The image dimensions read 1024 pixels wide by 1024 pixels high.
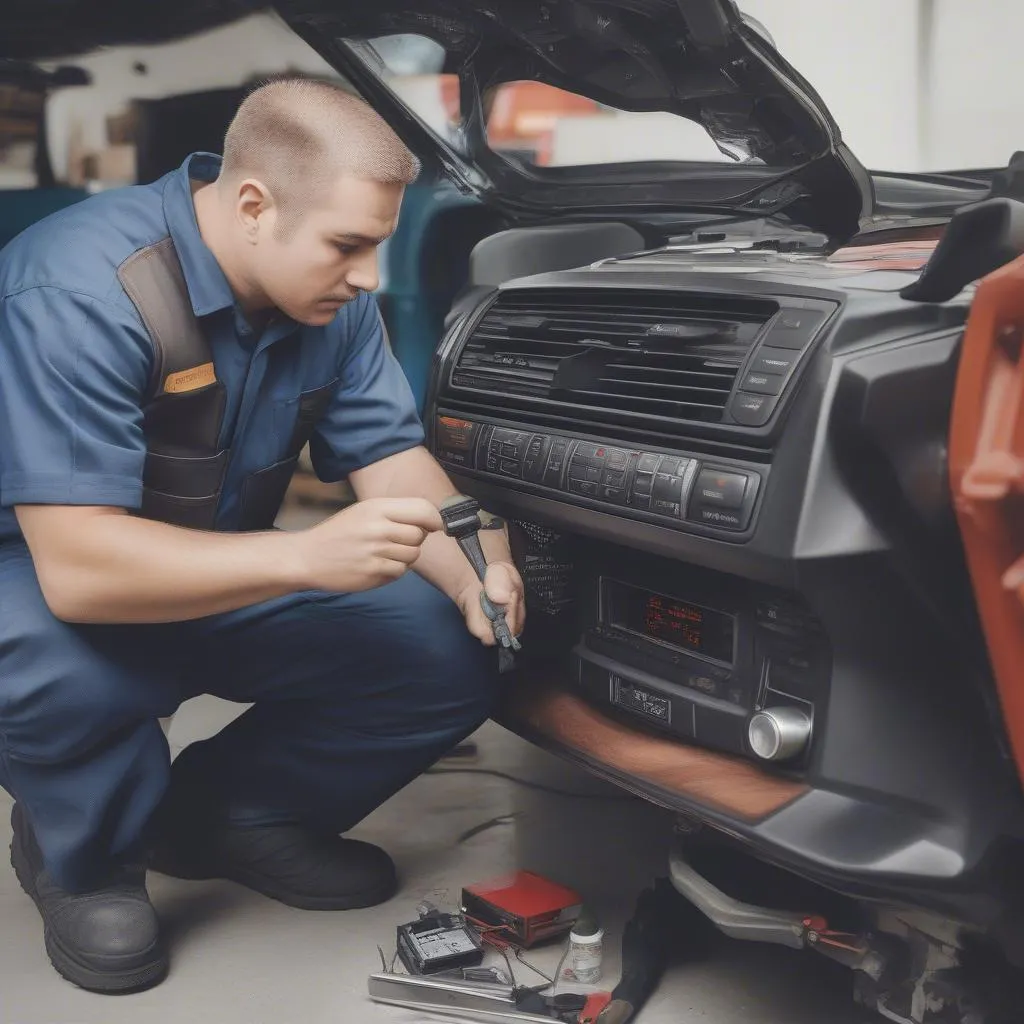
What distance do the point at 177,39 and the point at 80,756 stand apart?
5.78 feet

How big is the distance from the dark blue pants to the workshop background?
166 mm

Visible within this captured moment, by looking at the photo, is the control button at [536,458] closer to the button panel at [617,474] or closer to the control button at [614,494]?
the button panel at [617,474]

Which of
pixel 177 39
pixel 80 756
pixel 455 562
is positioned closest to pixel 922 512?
pixel 455 562

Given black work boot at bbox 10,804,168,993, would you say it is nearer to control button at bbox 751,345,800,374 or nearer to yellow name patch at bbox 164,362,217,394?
yellow name patch at bbox 164,362,217,394

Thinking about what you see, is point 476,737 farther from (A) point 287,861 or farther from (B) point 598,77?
(B) point 598,77

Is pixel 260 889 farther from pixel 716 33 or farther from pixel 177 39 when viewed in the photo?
pixel 177 39

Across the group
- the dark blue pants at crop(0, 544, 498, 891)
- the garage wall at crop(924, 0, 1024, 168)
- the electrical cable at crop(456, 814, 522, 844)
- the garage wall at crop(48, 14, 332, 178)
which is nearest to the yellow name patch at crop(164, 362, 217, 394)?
the dark blue pants at crop(0, 544, 498, 891)

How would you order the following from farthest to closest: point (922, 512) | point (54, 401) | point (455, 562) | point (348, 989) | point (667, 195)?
point (667, 195) < point (455, 562) < point (348, 989) < point (54, 401) < point (922, 512)

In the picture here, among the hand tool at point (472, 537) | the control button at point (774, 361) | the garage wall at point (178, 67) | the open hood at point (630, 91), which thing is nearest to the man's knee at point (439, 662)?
the hand tool at point (472, 537)

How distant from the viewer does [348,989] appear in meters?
1.62

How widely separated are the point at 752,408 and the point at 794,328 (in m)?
0.09

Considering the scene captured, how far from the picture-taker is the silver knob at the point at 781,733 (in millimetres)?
1339

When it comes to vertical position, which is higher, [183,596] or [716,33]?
[716,33]

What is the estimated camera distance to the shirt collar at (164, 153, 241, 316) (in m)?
1.62
